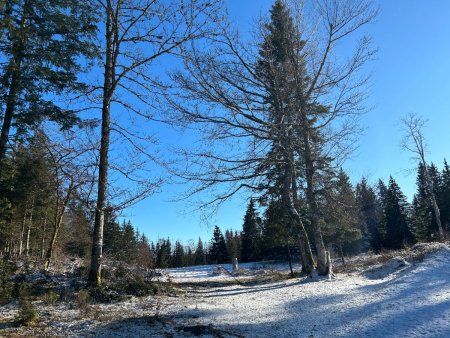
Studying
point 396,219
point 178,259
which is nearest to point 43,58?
point 396,219

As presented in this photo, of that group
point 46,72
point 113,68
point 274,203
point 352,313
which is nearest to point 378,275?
point 352,313

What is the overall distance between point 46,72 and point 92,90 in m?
1.49

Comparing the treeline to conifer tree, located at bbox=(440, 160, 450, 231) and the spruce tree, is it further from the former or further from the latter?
the spruce tree

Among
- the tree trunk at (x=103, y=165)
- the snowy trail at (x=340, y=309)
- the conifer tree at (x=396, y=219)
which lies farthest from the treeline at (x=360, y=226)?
the tree trunk at (x=103, y=165)

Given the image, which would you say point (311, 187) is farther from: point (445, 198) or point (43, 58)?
point (445, 198)

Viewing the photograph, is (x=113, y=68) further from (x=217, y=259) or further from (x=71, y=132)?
(x=217, y=259)

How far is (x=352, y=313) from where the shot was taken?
785 cm

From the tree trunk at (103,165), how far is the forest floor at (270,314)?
1.43m

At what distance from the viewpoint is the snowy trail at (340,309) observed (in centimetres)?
675

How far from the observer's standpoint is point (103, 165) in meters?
11.0

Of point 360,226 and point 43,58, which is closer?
point 43,58

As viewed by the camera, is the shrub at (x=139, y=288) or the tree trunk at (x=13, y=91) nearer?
the shrub at (x=139, y=288)

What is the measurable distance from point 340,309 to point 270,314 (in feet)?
5.04

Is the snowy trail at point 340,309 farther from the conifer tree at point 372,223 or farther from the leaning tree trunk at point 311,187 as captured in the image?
the conifer tree at point 372,223
